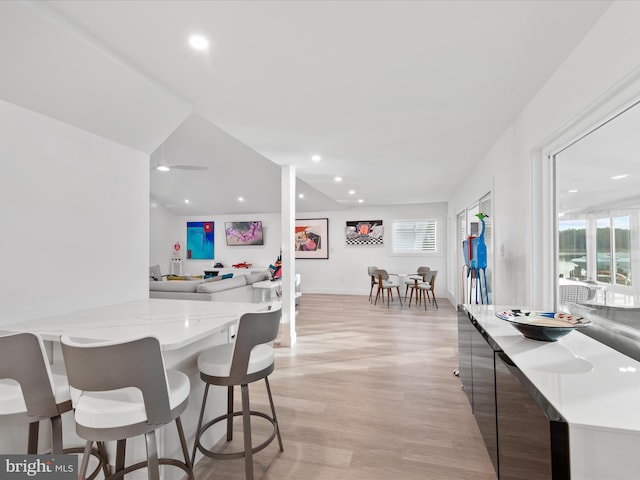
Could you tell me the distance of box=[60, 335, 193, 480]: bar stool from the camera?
3.69 feet

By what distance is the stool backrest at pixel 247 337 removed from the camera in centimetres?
156

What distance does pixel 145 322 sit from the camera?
1768 millimetres

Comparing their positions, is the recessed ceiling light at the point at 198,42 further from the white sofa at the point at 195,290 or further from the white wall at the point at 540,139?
the white sofa at the point at 195,290

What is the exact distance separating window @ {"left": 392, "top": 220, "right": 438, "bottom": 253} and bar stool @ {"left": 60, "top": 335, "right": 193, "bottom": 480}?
25.3ft

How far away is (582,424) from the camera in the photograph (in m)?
0.90

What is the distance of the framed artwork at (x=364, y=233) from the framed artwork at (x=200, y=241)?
14.0 ft

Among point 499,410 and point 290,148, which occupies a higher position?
point 290,148

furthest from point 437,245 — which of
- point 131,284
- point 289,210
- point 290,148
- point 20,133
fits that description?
point 20,133

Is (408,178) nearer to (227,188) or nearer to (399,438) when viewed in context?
(399,438)

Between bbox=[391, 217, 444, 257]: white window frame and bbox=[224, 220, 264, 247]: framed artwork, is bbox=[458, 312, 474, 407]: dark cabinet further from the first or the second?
bbox=[224, 220, 264, 247]: framed artwork

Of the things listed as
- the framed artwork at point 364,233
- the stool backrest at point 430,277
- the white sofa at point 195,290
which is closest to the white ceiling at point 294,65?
the white sofa at point 195,290

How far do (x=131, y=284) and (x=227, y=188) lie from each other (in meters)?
5.67

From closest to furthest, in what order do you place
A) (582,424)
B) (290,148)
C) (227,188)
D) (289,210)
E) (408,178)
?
(582,424) → (290,148) → (289,210) → (408,178) → (227,188)

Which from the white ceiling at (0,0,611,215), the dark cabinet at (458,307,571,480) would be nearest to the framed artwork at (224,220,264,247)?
the white ceiling at (0,0,611,215)
